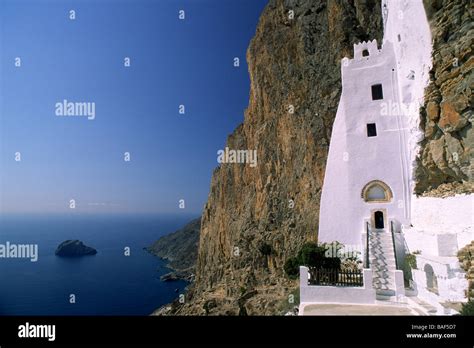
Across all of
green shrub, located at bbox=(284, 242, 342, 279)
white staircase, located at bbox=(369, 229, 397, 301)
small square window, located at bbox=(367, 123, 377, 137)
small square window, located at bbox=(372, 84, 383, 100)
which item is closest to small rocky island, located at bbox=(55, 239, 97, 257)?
green shrub, located at bbox=(284, 242, 342, 279)

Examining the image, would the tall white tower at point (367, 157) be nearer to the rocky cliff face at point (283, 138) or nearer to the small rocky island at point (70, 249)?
the rocky cliff face at point (283, 138)

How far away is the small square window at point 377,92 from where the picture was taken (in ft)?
47.9

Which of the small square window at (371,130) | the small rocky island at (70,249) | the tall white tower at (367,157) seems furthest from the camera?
the small rocky island at (70,249)

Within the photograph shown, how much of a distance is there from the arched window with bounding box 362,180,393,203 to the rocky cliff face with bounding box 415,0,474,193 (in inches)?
72.8

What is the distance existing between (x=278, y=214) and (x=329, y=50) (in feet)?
42.5

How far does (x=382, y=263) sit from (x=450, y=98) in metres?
Result: 6.04

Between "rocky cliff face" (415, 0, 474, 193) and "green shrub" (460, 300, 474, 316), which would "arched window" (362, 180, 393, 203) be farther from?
"green shrub" (460, 300, 474, 316)

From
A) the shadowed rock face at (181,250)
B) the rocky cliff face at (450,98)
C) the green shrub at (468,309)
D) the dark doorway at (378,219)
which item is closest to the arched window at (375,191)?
the dark doorway at (378,219)

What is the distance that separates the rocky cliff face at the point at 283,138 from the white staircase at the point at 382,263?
595cm

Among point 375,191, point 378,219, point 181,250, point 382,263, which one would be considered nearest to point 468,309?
point 382,263

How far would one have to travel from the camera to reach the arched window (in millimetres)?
13557

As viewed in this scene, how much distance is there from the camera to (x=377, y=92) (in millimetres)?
14688
